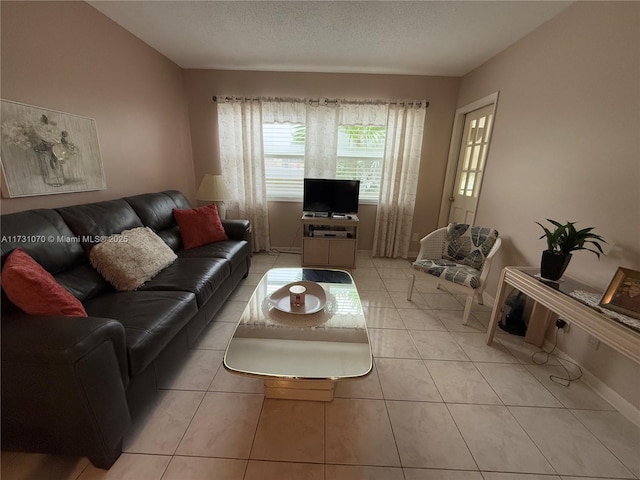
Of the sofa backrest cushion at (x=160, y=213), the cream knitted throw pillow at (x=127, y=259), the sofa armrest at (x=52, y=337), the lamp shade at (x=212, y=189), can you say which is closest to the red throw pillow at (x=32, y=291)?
the sofa armrest at (x=52, y=337)

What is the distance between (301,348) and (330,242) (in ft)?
6.57

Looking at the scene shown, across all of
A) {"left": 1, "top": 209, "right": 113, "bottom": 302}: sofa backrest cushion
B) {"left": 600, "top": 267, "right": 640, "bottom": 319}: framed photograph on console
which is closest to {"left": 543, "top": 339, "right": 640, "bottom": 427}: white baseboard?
{"left": 600, "top": 267, "right": 640, "bottom": 319}: framed photograph on console

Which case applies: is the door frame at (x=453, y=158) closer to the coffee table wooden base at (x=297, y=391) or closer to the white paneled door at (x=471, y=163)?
the white paneled door at (x=471, y=163)

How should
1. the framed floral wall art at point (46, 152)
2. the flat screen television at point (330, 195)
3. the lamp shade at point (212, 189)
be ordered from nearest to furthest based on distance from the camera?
1. the framed floral wall art at point (46, 152)
2. the lamp shade at point (212, 189)
3. the flat screen television at point (330, 195)

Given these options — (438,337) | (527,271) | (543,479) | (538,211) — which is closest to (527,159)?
(538,211)

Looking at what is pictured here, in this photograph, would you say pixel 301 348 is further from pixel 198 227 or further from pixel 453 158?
pixel 453 158

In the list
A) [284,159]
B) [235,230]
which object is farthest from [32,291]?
[284,159]

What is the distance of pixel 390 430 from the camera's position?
50.6 inches

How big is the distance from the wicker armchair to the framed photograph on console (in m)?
0.81

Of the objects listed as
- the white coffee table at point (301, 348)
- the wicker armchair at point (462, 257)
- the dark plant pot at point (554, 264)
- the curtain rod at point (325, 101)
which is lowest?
the white coffee table at point (301, 348)

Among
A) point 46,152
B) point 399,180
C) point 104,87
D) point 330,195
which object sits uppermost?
point 104,87

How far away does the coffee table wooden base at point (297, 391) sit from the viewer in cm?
139

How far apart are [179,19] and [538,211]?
10.8ft

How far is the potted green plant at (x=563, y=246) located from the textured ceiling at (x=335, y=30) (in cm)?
160
